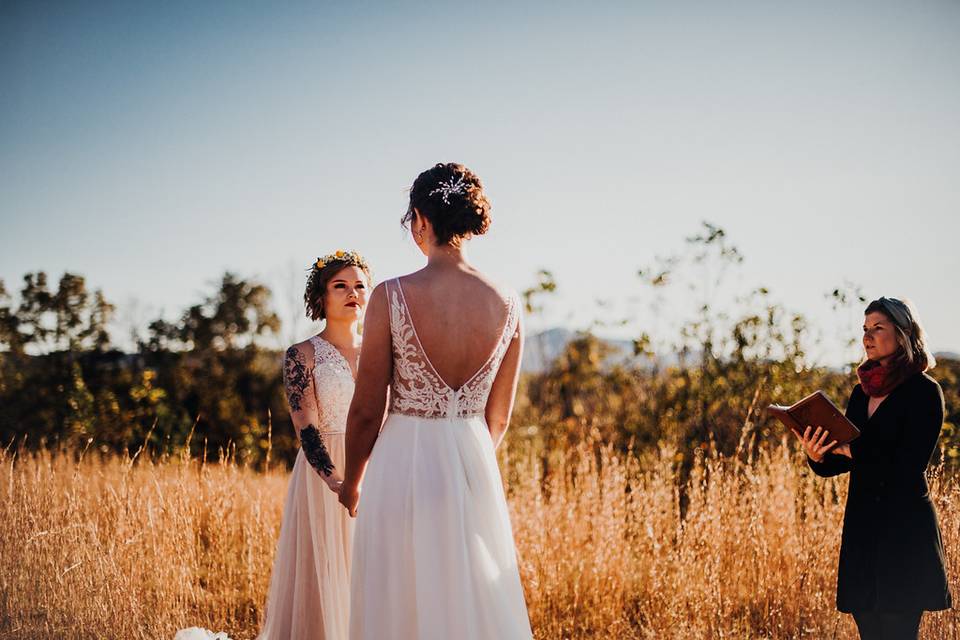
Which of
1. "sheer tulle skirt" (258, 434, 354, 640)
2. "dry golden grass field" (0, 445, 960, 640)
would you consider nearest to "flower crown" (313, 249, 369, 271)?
"sheer tulle skirt" (258, 434, 354, 640)

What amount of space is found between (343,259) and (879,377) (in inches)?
103

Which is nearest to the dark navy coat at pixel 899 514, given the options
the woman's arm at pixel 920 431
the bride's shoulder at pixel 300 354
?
the woman's arm at pixel 920 431

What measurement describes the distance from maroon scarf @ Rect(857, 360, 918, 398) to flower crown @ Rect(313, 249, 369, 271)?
97.0 inches

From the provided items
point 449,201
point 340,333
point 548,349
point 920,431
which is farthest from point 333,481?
point 548,349

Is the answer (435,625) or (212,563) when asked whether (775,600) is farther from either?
→ (212,563)

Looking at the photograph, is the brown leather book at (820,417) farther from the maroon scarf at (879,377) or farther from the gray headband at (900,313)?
the gray headband at (900,313)

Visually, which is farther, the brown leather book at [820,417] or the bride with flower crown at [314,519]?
the bride with flower crown at [314,519]

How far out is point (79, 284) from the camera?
42.0 feet

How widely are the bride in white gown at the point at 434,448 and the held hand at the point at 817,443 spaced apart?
4.90 ft

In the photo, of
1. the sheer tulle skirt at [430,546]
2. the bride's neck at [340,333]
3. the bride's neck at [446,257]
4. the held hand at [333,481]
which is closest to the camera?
the sheer tulle skirt at [430,546]

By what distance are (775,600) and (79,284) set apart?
1272cm

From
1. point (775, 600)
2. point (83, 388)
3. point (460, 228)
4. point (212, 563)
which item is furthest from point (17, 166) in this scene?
point (775, 600)

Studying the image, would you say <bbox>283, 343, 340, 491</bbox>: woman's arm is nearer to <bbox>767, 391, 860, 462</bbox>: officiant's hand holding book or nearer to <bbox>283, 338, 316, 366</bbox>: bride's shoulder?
<bbox>283, 338, 316, 366</bbox>: bride's shoulder

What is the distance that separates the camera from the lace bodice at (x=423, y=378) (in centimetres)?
246
